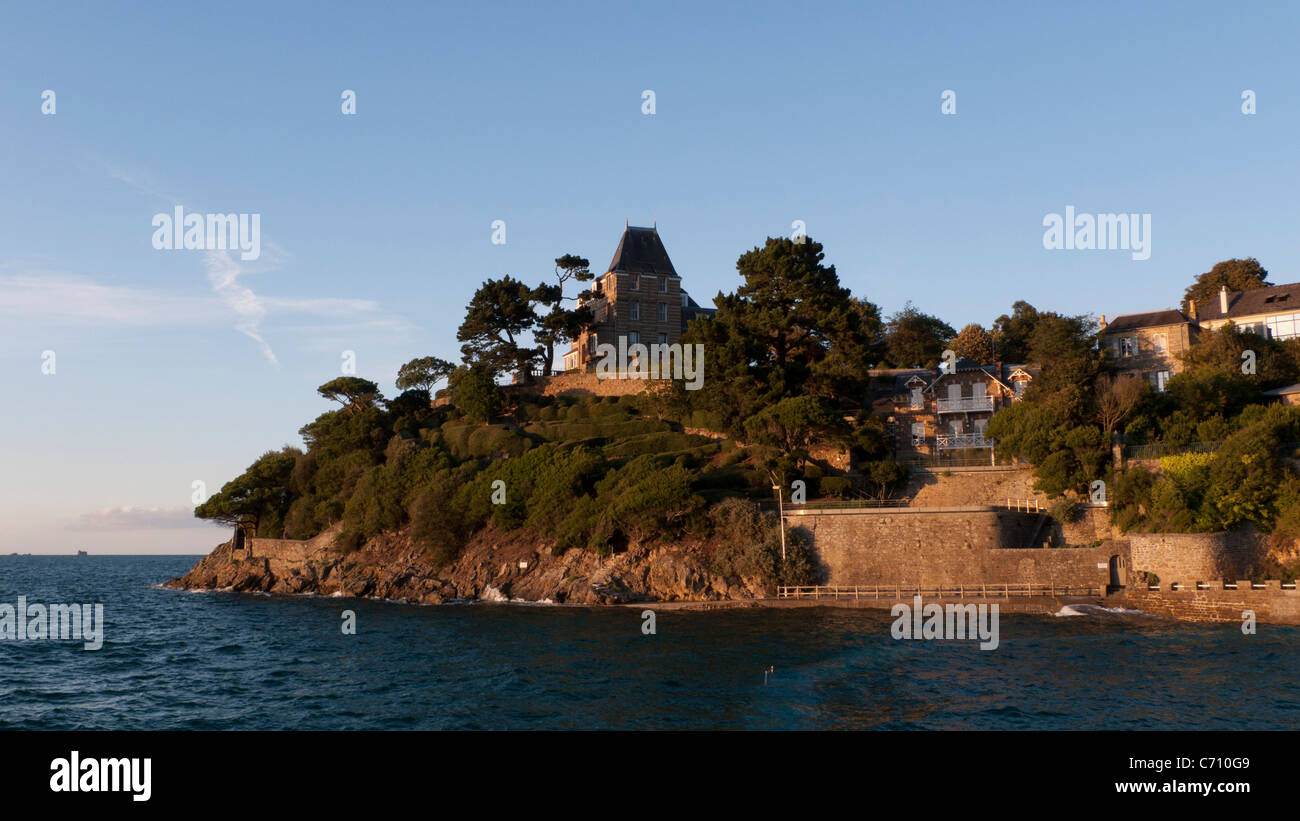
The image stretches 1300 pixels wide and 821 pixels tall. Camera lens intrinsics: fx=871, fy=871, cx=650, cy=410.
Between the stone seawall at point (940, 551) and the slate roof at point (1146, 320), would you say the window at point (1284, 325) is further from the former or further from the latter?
the stone seawall at point (940, 551)

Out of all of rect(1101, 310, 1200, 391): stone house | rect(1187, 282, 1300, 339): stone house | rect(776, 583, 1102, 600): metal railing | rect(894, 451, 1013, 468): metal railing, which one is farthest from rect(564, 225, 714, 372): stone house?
rect(1187, 282, 1300, 339): stone house

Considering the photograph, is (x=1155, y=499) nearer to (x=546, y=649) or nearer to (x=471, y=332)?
(x=546, y=649)

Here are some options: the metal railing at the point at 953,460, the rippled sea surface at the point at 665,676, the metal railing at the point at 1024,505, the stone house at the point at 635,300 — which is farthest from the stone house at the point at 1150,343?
the stone house at the point at 635,300

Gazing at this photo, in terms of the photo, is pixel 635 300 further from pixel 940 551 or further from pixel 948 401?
pixel 940 551

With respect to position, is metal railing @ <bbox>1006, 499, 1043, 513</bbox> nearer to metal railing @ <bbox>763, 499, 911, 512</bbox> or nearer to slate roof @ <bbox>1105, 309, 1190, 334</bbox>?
metal railing @ <bbox>763, 499, 911, 512</bbox>

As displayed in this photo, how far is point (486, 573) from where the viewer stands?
56.4 metres

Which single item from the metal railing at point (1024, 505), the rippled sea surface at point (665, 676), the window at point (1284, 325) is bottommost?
the rippled sea surface at point (665, 676)

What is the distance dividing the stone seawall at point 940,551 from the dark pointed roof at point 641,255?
41.9m

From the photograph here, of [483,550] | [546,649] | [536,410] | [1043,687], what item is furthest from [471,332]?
[1043,687]

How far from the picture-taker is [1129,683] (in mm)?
28047

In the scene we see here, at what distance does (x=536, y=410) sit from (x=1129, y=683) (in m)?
57.0

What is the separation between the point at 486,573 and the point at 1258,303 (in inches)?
2460

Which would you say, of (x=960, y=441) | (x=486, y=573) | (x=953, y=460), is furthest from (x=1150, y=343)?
(x=486, y=573)

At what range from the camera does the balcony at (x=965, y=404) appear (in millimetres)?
64250
